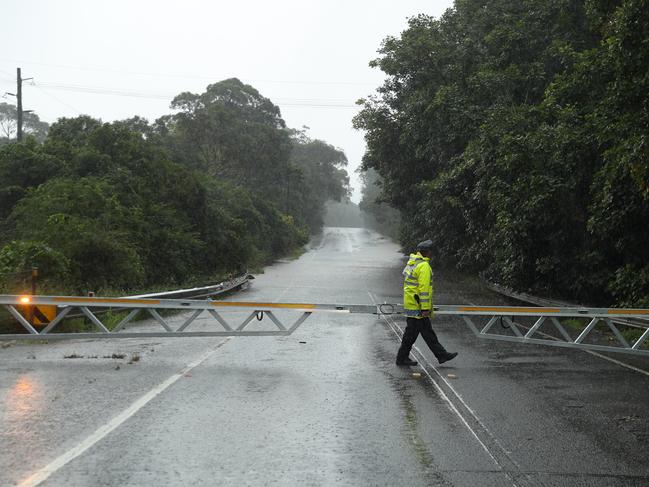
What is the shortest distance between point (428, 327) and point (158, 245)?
17977mm

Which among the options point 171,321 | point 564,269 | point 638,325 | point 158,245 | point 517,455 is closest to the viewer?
point 517,455

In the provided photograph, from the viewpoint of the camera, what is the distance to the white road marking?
5343mm

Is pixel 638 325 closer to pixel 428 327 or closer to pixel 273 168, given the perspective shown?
pixel 428 327

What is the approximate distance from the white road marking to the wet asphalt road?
2 centimetres

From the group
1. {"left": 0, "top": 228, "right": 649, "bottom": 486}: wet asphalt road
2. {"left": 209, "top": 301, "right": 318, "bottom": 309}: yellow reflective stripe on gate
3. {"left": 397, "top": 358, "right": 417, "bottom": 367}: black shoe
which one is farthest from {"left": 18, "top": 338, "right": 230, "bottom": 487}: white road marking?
{"left": 397, "top": 358, "right": 417, "bottom": 367}: black shoe

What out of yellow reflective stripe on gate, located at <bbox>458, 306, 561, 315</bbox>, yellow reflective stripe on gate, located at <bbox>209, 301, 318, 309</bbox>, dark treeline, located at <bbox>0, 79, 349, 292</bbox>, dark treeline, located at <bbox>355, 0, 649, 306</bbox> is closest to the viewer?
yellow reflective stripe on gate, located at <bbox>458, 306, 561, 315</bbox>

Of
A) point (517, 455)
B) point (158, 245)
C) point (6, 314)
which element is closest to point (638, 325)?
point (517, 455)

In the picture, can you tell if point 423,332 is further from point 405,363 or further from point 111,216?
point 111,216

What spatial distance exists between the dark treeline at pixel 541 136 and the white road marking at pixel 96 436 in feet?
30.0

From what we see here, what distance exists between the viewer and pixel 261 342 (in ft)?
42.2

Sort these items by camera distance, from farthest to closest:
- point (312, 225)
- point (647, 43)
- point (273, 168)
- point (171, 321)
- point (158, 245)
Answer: point (312, 225), point (273, 168), point (158, 245), point (171, 321), point (647, 43)

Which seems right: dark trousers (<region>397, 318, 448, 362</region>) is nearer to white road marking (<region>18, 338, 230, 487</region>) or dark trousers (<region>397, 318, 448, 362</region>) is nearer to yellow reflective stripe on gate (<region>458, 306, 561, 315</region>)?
yellow reflective stripe on gate (<region>458, 306, 561, 315</region>)

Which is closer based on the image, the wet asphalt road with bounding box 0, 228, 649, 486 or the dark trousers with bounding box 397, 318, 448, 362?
the wet asphalt road with bounding box 0, 228, 649, 486

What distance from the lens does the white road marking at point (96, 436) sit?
17.5ft
